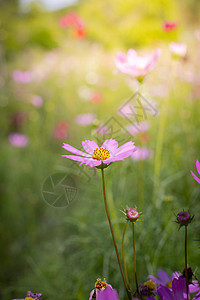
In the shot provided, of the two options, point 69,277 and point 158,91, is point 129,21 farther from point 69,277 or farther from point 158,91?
point 69,277

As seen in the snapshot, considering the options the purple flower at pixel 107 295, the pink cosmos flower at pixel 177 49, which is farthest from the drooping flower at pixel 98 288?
the pink cosmos flower at pixel 177 49

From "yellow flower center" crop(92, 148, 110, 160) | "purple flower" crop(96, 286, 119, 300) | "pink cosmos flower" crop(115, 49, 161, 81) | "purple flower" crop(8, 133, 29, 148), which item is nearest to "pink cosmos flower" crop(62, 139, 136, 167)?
"yellow flower center" crop(92, 148, 110, 160)

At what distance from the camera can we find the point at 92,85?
2.58 meters

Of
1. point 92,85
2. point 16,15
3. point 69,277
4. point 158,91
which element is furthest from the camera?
point 16,15

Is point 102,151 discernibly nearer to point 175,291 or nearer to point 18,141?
point 175,291

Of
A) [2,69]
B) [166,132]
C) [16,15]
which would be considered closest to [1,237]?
[166,132]

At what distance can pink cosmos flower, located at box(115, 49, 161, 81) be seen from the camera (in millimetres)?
532

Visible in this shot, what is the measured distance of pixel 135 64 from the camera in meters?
0.55

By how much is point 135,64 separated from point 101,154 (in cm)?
32

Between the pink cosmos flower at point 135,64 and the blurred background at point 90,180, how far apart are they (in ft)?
0.11

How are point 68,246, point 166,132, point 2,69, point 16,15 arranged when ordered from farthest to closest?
point 16,15
point 2,69
point 166,132
point 68,246

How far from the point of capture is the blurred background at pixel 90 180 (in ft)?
2.35

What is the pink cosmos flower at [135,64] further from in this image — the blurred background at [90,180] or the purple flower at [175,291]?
the purple flower at [175,291]

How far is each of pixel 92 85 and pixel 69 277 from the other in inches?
78.3
